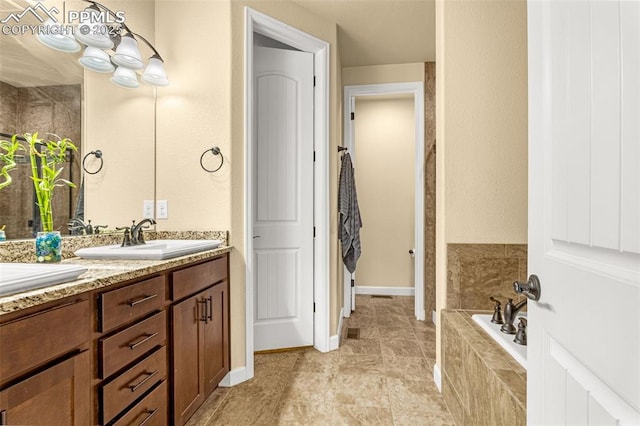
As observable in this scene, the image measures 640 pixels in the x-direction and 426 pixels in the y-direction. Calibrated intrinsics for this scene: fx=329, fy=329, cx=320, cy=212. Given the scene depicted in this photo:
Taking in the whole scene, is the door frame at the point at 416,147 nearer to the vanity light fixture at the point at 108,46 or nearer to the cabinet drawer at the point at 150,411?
the vanity light fixture at the point at 108,46

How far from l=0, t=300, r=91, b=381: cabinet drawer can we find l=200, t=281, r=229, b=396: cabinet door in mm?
810

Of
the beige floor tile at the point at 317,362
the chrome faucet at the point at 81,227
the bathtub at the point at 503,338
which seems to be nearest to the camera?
the bathtub at the point at 503,338

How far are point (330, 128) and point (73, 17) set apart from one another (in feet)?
5.58

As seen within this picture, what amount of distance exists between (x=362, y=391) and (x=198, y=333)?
104 centimetres

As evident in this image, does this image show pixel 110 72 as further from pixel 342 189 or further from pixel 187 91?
pixel 342 189

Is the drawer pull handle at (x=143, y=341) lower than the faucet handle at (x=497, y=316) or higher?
higher

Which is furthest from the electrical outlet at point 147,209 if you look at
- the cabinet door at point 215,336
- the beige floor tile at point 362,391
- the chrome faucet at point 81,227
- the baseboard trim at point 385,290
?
the baseboard trim at point 385,290

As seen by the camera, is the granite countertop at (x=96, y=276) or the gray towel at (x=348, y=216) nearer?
the granite countertop at (x=96, y=276)

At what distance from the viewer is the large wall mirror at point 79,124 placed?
4.39ft

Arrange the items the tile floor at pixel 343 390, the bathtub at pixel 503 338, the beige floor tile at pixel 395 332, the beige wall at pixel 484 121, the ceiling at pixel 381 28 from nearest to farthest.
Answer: the bathtub at pixel 503 338, the tile floor at pixel 343 390, the beige wall at pixel 484 121, the ceiling at pixel 381 28, the beige floor tile at pixel 395 332

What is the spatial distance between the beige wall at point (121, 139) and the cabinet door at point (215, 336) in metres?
0.73
